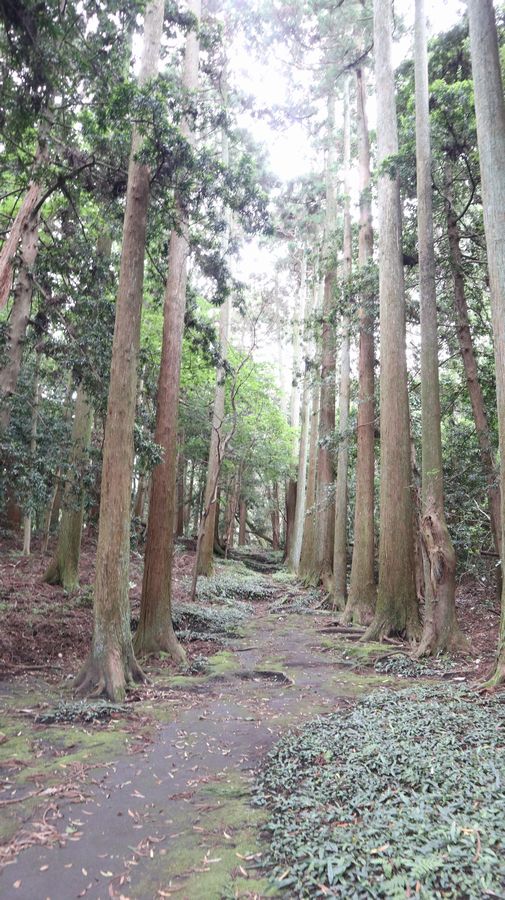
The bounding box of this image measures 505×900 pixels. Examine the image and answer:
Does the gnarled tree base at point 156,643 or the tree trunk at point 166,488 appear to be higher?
the tree trunk at point 166,488

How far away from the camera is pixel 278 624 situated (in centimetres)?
1181

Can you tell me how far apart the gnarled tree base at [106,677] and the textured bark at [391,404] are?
447 cm

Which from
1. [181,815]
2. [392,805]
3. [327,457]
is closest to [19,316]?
[181,815]

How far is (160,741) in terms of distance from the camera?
15.8ft

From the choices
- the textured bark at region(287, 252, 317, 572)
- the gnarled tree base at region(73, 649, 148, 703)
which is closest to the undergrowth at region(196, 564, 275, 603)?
the textured bark at region(287, 252, 317, 572)

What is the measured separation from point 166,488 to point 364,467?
16.7 ft

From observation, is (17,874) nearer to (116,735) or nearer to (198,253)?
(116,735)

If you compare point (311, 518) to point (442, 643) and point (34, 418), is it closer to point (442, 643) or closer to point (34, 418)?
point (34, 418)

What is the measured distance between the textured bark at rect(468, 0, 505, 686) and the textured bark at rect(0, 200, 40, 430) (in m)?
6.21

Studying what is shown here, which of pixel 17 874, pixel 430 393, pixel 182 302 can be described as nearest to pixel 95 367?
pixel 182 302

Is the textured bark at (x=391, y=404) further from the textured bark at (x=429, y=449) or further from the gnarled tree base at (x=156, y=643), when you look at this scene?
the gnarled tree base at (x=156, y=643)

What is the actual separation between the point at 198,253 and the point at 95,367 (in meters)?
2.97

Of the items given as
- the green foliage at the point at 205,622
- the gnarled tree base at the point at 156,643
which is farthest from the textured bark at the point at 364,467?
the gnarled tree base at the point at 156,643

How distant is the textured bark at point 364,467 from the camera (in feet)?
37.2
